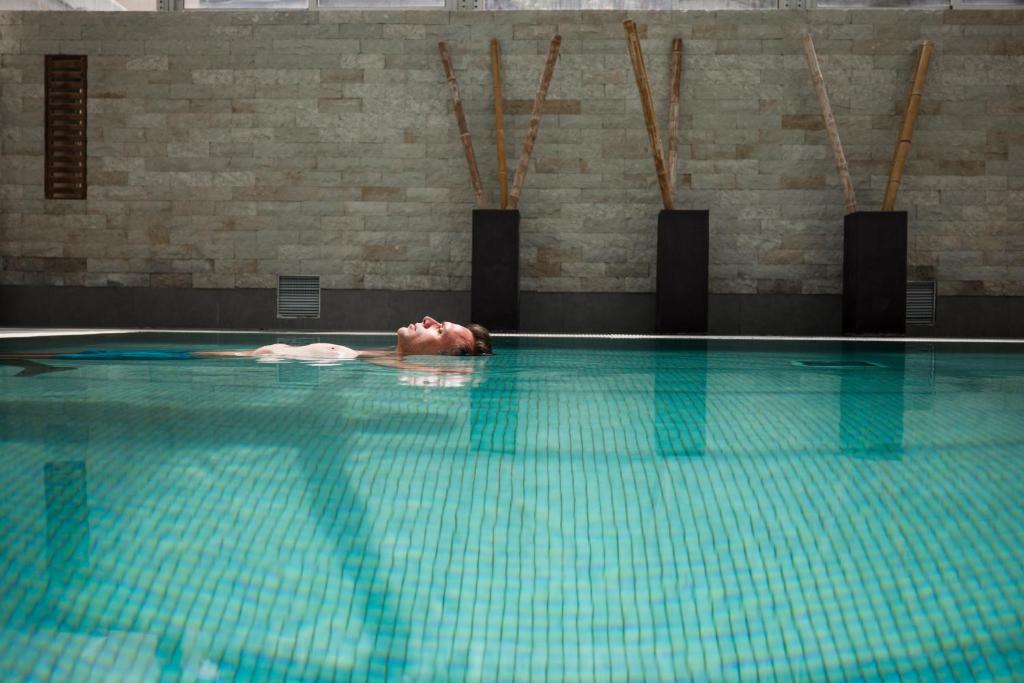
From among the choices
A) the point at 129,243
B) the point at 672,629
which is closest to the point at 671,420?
the point at 672,629

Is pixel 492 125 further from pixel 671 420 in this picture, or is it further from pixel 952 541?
pixel 952 541

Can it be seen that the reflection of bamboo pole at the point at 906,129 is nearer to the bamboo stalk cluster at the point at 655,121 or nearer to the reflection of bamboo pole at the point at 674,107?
the bamboo stalk cluster at the point at 655,121

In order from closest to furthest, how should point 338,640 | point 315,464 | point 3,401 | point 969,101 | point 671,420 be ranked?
point 338,640 → point 315,464 → point 671,420 → point 3,401 → point 969,101

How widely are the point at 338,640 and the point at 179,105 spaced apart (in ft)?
34.9

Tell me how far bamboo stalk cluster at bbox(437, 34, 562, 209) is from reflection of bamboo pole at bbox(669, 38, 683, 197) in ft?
4.42

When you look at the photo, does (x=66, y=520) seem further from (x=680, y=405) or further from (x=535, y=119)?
(x=535, y=119)

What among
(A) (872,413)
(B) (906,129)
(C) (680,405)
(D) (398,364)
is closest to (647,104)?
(B) (906,129)

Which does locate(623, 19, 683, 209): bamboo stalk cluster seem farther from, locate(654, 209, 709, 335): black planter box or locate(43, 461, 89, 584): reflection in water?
locate(43, 461, 89, 584): reflection in water

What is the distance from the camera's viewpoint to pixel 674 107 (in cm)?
1005

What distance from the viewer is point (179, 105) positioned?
10742 millimetres

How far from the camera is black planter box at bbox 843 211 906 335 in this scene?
31.5 feet

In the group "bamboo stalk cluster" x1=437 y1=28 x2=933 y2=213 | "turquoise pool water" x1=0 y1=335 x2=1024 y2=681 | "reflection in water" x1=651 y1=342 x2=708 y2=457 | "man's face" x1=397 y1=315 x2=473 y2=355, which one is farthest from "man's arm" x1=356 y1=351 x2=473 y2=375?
"bamboo stalk cluster" x1=437 y1=28 x2=933 y2=213

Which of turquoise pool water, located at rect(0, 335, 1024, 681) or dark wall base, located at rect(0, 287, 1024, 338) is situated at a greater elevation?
dark wall base, located at rect(0, 287, 1024, 338)

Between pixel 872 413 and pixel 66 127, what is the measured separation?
10.2 m
